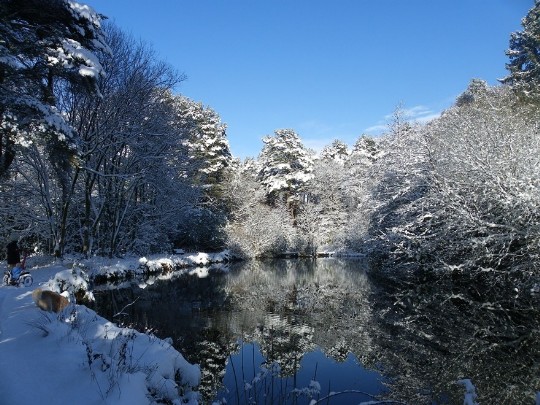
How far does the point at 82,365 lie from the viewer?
5109 millimetres

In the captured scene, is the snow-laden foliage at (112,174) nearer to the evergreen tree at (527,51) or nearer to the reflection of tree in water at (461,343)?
the reflection of tree in water at (461,343)

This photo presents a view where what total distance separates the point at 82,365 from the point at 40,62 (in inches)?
362

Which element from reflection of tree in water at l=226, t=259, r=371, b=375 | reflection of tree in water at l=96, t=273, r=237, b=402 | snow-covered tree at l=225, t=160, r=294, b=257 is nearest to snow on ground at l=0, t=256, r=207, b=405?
reflection of tree in water at l=96, t=273, r=237, b=402

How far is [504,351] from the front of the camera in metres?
8.69

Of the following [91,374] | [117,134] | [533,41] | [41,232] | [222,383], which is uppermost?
[533,41]

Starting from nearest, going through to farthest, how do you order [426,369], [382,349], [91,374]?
[91,374] < [426,369] < [382,349]

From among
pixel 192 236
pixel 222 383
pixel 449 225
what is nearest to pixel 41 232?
pixel 192 236

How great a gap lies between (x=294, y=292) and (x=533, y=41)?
28.2 meters

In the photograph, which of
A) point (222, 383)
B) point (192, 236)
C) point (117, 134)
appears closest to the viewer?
point (222, 383)

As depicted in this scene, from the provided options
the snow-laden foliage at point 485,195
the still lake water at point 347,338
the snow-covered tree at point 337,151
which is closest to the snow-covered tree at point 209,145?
the still lake water at point 347,338

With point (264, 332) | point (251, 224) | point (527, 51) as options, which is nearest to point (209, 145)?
point (251, 224)

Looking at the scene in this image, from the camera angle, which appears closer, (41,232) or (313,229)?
(41,232)

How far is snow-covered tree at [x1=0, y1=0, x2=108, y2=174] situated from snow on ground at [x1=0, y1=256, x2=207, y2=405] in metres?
4.67

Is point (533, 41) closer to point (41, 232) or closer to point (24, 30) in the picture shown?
point (24, 30)
